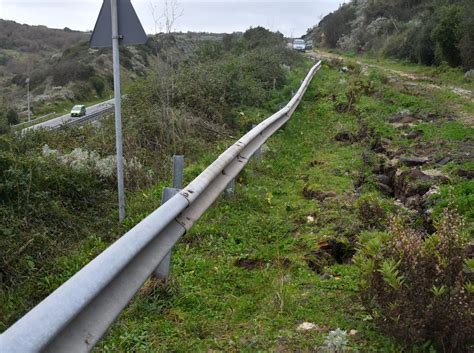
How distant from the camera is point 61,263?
4.57 metres

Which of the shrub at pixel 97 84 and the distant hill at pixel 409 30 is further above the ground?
the distant hill at pixel 409 30

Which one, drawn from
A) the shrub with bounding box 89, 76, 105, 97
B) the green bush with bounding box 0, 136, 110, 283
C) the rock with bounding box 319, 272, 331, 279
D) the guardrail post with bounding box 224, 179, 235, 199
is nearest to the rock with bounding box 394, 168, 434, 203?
the guardrail post with bounding box 224, 179, 235, 199

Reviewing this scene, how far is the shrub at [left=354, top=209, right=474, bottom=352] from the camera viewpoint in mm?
2525

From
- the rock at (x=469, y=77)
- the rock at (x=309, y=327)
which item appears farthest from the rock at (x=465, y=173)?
the rock at (x=469, y=77)

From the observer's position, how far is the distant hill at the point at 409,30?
73.5ft

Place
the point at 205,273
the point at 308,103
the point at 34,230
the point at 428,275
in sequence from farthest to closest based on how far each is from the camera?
the point at 308,103 < the point at 34,230 < the point at 205,273 < the point at 428,275

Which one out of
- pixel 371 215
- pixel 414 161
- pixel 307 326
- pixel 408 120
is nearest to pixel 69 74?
pixel 408 120

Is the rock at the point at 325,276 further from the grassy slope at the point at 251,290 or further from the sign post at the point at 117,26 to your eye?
the sign post at the point at 117,26

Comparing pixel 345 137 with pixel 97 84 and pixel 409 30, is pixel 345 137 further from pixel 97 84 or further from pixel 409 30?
pixel 97 84

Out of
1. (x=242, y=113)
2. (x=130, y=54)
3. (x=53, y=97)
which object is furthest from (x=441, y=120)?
(x=53, y=97)

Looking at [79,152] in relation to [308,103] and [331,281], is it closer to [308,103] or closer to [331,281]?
[331,281]

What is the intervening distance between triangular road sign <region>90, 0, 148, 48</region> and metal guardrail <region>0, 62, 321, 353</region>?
2273 mm

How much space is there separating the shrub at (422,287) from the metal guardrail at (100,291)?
121 centimetres

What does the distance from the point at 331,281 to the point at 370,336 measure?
789 millimetres
